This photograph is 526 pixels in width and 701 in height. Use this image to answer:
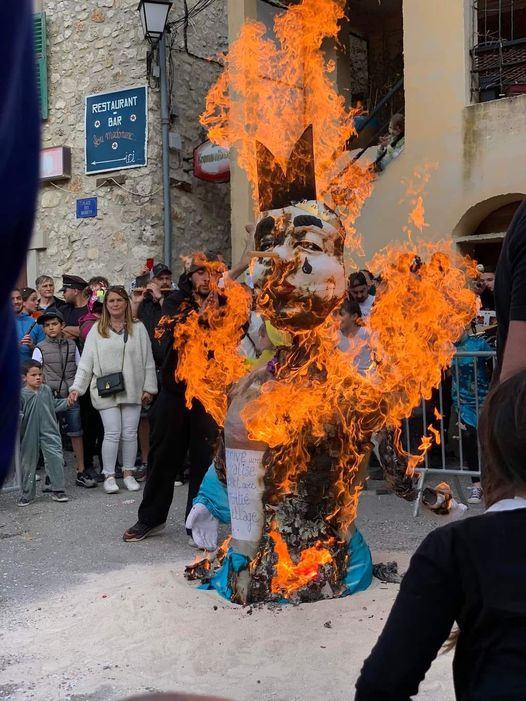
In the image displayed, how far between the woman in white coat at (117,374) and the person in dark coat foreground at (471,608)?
6379mm

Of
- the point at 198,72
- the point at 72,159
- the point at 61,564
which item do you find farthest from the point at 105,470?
the point at 198,72

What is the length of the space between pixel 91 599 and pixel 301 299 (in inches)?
81.0

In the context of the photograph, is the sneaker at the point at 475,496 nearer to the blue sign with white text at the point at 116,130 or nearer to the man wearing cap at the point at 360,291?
the man wearing cap at the point at 360,291

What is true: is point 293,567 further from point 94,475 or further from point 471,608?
point 94,475

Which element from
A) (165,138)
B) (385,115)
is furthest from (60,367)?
(385,115)

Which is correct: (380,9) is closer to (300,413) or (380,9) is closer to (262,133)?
(262,133)

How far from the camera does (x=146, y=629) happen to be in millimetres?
4086

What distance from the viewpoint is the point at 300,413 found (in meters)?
4.22

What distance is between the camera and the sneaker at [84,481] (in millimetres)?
8188

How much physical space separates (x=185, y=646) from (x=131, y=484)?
13.6ft

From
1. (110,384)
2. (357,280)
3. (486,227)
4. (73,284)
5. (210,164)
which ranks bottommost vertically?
(110,384)

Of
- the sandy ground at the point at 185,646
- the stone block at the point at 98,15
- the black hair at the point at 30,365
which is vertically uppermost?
the stone block at the point at 98,15

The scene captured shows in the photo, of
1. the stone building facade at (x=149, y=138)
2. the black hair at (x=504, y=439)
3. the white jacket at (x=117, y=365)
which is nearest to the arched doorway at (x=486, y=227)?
the white jacket at (x=117, y=365)

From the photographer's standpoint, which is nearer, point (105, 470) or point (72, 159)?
point (105, 470)
